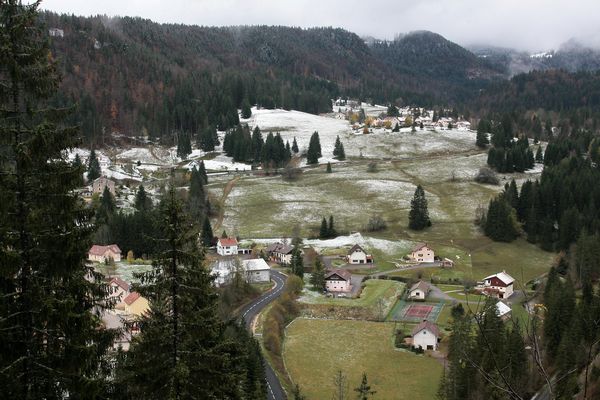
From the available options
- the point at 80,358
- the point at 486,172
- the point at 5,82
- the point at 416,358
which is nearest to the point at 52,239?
the point at 80,358

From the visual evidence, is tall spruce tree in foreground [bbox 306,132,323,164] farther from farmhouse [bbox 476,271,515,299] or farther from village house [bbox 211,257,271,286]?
farmhouse [bbox 476,271,515,299]

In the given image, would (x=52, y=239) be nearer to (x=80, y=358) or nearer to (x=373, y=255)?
(x=80, y=358)

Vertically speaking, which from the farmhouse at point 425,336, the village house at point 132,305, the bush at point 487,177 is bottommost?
the farmhouse at point 425,336

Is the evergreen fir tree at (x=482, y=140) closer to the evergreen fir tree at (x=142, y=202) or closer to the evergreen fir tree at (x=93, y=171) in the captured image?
the evergreen fir tree at (x=142, y=202)

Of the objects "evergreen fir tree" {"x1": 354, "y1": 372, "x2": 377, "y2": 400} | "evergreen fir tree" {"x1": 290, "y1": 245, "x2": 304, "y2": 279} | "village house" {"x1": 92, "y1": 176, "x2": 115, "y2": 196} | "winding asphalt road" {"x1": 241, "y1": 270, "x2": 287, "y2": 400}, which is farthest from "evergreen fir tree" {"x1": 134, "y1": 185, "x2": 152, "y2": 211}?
"evergreen fir tree" {"x1": 354, "y1": 372, "x2": 377, "y2": 400}

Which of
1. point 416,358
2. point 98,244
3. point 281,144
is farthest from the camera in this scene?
point 281,144

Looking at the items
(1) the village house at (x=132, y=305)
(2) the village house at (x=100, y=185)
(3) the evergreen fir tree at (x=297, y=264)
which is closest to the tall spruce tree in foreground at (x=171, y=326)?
(1) the village house at (x=132, y=305)
